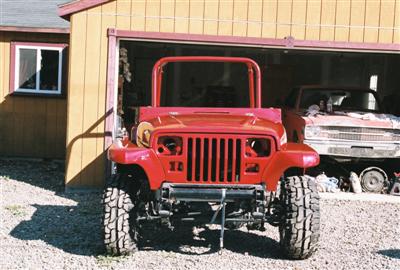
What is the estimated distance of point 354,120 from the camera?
34.8 ft

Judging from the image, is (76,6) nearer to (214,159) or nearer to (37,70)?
(37,70)

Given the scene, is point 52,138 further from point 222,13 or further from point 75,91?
point 222,13

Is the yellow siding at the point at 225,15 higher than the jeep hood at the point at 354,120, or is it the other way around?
the yellow siding at the point at 225,15

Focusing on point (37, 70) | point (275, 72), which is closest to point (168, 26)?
point (37, 70)

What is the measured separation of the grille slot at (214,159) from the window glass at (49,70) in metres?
8.37

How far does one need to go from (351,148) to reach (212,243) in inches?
174

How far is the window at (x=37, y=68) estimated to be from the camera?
13.5 m

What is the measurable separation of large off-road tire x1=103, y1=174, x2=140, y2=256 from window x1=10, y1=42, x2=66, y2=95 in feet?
25.4

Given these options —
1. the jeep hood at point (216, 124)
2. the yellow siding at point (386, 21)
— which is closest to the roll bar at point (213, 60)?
the jeep hood at point (216, 124)

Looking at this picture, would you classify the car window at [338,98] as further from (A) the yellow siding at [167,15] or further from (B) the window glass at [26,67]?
(B) the window glass at [26,67]

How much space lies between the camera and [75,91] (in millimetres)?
9844

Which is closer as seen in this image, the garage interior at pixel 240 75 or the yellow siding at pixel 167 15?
the yellow siding at pixel 167 15

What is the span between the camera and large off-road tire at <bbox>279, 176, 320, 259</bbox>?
19.9ft

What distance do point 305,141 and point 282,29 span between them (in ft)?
6.58
